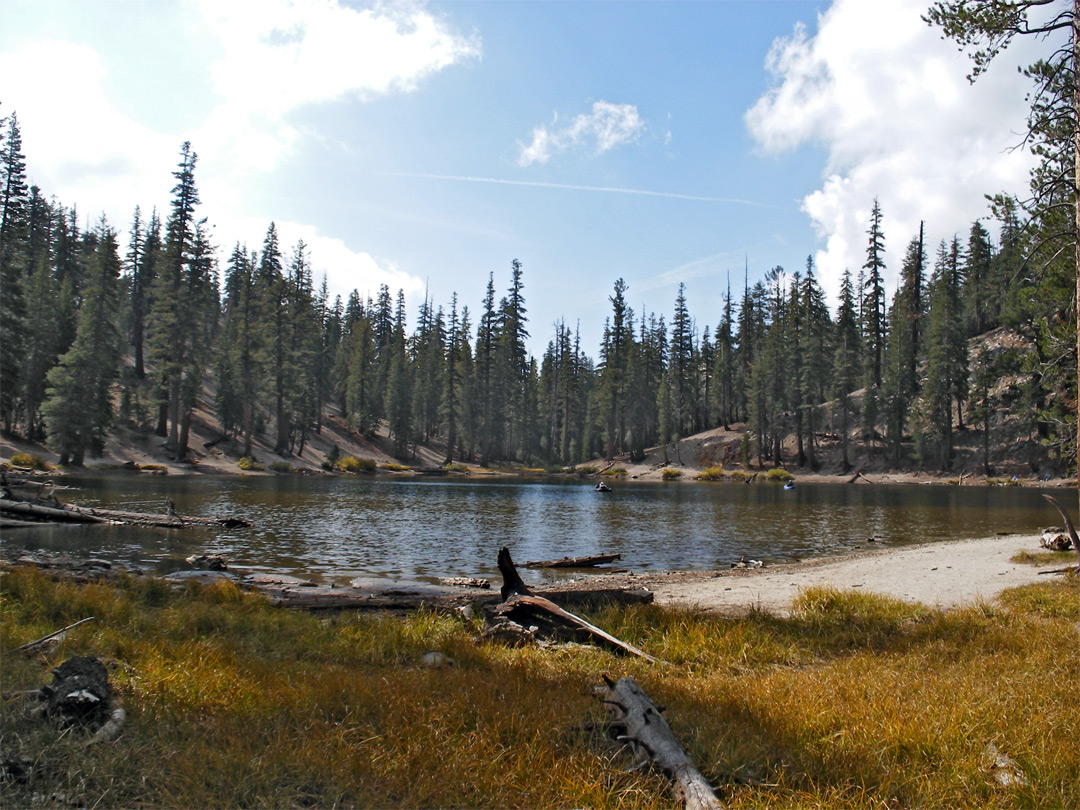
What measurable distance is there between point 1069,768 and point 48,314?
226 ft

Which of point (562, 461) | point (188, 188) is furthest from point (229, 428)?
point (562, 461)

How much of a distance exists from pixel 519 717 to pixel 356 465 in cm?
6725

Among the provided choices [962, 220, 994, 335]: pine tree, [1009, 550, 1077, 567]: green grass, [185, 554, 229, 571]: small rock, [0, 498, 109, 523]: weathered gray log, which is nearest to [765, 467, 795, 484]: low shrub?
[962, 220, 994, 335]: pine tree

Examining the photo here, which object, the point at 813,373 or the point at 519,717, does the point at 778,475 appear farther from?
the point at 519,717

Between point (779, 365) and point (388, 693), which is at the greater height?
point (779, 365)

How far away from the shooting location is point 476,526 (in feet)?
92.8

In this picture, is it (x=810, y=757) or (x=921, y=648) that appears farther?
(x=921, y=648)

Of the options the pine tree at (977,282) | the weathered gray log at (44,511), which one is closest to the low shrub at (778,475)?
the pine tree at (977,282)

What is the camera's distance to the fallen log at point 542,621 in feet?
28.5

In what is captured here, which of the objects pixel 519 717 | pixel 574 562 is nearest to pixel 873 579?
pixel 574 562

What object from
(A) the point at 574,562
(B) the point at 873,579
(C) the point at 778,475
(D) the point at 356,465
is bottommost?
(A) the point at 574,562

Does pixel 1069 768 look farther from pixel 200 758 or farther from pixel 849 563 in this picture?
pixel 849 563

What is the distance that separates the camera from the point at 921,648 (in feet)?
25.7

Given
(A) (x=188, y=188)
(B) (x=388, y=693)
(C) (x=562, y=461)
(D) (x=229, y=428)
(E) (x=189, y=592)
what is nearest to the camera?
(B) (x=388, y=693)
